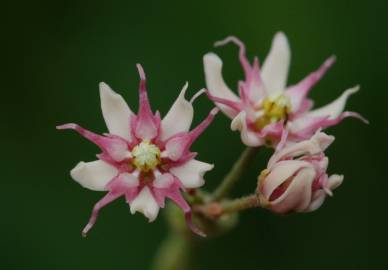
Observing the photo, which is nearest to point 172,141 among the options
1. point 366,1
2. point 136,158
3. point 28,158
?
point 136,158

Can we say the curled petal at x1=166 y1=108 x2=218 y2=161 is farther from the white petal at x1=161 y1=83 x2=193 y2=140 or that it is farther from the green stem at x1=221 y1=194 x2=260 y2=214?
the green stem at x1=221 y1=194 x2=260 y2=214

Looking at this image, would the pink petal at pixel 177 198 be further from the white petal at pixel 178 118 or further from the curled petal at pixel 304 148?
the curled petal at pixel 304 148

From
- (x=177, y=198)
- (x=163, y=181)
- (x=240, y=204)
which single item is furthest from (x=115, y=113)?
(x=240, y=204)

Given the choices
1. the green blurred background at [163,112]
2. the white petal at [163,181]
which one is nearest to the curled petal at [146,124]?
the white petal at [163,181]

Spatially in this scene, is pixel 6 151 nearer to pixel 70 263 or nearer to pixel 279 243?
pixel 70 263

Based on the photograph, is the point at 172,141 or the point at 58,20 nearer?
the point at 172,141

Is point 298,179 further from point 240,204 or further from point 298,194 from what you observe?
point 240,204
